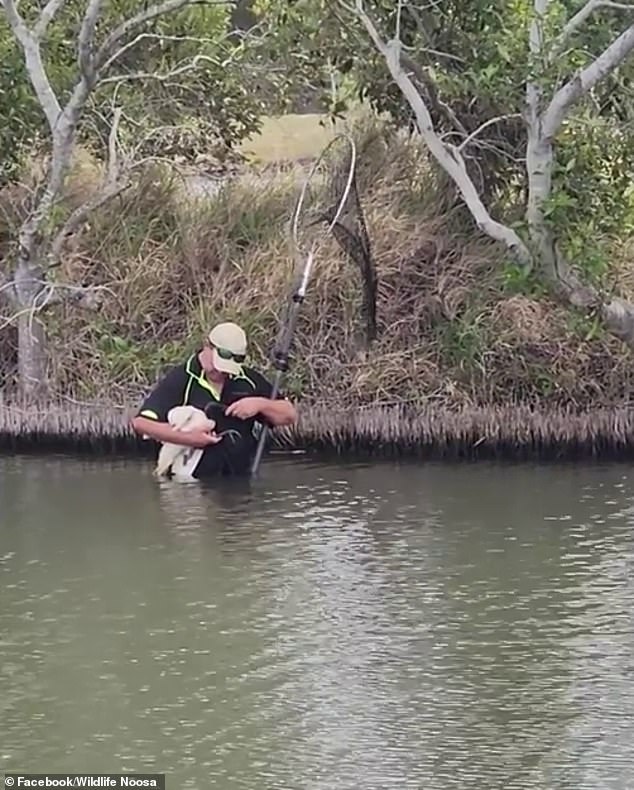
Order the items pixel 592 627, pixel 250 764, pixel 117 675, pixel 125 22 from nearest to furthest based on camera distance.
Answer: pixel 250 764 < pixel 117 675 < pixel 592 627 < pixel 125 22

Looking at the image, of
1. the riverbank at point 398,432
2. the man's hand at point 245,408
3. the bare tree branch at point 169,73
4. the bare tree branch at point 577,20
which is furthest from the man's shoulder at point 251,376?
the bare tree branch at point 577,20

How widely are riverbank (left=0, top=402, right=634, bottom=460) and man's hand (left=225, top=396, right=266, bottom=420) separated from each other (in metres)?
1.33

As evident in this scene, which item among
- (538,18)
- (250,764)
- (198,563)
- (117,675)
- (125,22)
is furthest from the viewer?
(125,22)

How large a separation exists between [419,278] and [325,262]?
0.66 meters

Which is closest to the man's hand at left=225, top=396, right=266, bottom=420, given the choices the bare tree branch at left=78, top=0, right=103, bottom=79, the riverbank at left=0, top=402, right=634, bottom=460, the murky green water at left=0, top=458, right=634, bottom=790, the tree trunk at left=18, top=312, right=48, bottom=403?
the murky green water at left=0, top=458, right=634, bottom=790

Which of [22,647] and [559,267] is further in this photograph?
[559,267]

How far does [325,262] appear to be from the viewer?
1295cm

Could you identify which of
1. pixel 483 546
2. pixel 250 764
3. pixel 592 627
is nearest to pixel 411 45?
pixel 483 546

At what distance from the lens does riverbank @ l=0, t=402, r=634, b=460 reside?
11906mm

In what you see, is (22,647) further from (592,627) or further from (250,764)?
(592,627)

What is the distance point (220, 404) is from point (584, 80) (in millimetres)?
2700

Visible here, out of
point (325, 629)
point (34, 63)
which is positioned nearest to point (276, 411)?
point (34, 63)

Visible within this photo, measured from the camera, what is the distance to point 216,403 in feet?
35.4

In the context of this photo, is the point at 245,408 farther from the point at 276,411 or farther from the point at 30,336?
the point at 30,336
